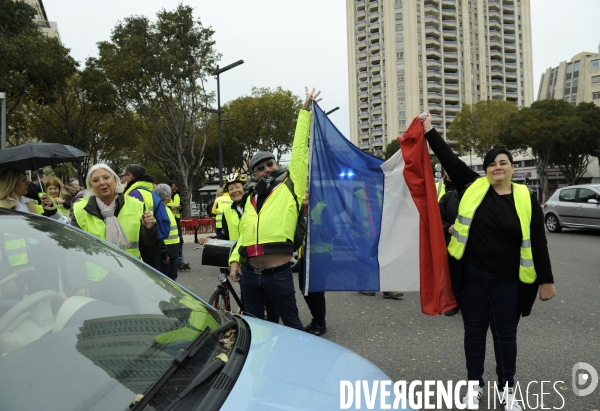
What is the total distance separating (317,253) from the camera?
4.21 metres

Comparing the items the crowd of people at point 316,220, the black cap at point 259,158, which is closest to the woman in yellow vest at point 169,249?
the crowd of people at point 316,220

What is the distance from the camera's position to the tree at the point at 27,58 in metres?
16.9

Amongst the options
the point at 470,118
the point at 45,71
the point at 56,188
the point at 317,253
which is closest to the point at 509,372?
the point at 317,253

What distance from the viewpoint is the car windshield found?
153 centimetres

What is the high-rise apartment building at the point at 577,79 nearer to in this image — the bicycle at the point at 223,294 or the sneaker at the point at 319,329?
the sneaker at the point at 319,329

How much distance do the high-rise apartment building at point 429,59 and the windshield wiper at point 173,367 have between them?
294 feet

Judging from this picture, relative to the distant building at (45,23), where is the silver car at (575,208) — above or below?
below

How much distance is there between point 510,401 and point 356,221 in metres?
1.74

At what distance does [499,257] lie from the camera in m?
3.30

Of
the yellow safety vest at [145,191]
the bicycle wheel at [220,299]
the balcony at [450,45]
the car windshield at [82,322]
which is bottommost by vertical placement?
the bicycle wheel at [220,299]

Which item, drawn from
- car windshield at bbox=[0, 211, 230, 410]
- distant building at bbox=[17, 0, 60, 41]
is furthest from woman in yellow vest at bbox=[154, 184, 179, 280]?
distant building at bbox=[17, 0, 60, 41]

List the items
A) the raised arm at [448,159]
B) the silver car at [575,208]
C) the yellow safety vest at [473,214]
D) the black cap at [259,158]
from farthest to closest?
the silver car at [575,208], the black cap at [259,158], the raised arm at [448,159], the yellow safety vest at [473,214]

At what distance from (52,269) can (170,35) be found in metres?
22.3

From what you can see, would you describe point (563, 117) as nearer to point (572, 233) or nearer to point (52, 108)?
point (572, 233)
